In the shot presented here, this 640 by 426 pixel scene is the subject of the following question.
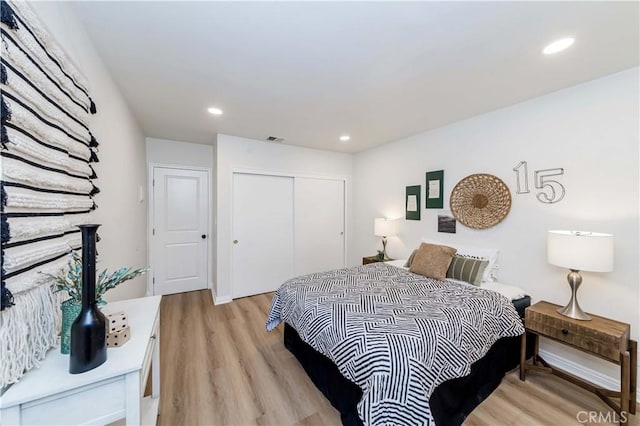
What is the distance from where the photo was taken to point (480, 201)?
2.70 m

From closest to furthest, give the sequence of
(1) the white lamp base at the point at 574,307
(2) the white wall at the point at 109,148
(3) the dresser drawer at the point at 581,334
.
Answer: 1. (2) the white wall at the point at 109,148
2. (3) the dresser drawer at the point at 581,334
3. (1) the white lamp base at the point at 574,307

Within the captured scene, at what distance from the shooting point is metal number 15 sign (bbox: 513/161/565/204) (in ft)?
7.13

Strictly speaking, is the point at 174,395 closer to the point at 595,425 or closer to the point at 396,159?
the point at 595,425

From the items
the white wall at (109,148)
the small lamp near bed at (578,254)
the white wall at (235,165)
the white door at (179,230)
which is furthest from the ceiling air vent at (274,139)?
the small lamp near bed at (578,254)

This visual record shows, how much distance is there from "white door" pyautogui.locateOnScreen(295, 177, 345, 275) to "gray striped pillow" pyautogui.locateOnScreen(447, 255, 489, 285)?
2149 mm

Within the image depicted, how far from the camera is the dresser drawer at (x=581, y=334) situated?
162cm

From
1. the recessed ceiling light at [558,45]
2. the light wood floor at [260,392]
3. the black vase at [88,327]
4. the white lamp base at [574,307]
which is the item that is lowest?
the light wood floor at [260,392]

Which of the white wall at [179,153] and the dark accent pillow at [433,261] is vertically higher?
the white wall at [179,153]

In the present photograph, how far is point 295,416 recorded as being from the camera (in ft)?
5.36

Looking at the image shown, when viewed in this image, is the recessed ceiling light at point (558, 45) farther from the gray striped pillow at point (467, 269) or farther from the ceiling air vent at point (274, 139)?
the ceiling air vent at point (274, 139)

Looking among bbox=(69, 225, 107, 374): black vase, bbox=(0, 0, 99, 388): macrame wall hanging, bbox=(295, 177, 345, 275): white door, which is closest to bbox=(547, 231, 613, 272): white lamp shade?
bbox=(69, 225, 107, 374): black vase

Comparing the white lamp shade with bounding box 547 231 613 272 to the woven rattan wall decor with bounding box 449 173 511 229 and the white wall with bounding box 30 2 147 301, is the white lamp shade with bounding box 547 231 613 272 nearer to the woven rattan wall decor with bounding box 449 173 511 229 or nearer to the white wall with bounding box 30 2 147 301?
the woven rattan wall decor with bounding box 449 173 511 229

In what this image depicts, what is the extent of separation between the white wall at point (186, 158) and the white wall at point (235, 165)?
1.34 ft

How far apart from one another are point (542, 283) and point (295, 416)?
2.32 m
